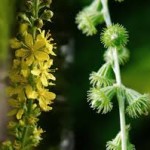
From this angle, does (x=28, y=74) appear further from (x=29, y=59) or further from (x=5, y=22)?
(x=5, y=22)

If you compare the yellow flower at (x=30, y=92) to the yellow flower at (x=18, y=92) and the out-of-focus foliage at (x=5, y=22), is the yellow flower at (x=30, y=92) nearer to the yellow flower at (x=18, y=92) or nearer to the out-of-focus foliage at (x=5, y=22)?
the yellow flower at (x=18, y=92)

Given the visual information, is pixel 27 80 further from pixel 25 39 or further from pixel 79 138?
pixel 79 138

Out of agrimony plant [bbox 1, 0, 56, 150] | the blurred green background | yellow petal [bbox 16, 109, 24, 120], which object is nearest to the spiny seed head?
agrimony plant [bbox 1, 0, 56, 150]

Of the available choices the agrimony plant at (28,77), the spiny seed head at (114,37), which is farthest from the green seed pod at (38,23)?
the spiny seed head at (114,37)

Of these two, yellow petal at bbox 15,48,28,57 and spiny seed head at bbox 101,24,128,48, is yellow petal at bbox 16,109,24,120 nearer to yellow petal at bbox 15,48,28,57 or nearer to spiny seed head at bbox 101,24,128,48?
yellow petal at bbox 15,48,28,57

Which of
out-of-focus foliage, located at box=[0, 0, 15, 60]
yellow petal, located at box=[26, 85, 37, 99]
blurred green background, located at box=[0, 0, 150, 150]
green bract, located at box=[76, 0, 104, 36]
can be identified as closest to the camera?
yellow petal, located at box=[26, 85, 37, 99]

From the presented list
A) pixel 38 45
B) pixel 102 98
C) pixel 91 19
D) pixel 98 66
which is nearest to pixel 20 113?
pixel 38 45

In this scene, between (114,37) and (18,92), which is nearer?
(18,92)
